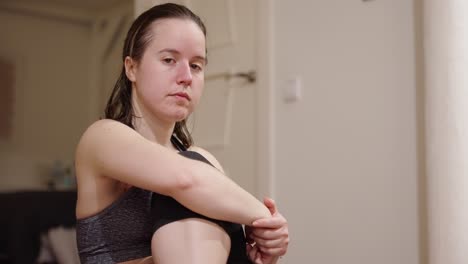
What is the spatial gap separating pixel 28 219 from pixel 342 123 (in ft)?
5.50

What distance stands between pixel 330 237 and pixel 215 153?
824 millimetres

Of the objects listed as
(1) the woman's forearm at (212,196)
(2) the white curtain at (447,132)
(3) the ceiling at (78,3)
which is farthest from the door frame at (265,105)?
(3) the ceiling at (78,3)

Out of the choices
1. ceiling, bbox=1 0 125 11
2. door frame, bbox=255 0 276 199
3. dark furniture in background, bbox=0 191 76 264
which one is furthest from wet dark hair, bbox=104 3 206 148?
ceiling, bbox=1 0 125 11

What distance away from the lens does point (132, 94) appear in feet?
3.86

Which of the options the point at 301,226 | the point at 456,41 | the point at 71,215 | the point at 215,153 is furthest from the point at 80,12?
the point at 456,41

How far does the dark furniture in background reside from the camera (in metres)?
2.61

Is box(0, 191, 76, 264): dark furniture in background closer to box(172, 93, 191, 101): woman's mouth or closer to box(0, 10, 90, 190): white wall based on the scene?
box(0, 10, 90, 190): white wall

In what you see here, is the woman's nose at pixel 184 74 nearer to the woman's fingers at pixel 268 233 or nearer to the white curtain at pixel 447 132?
the woman's fingers at pixel 268 233

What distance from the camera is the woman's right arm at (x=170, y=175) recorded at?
2.97 feet

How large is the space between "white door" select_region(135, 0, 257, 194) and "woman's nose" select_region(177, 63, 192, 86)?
4.62 ft

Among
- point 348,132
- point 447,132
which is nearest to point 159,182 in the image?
point 447,132

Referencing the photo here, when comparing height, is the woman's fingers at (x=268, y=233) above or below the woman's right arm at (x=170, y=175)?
below

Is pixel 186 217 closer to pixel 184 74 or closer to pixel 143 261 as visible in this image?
pixel 143 261

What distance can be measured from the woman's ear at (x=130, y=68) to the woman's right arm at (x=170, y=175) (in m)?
0.17
